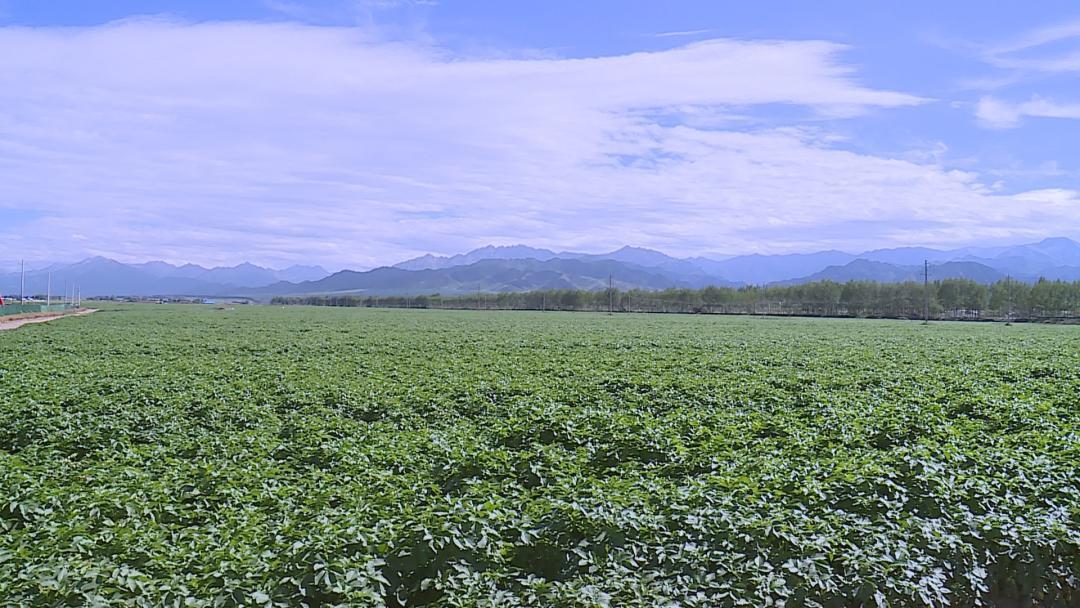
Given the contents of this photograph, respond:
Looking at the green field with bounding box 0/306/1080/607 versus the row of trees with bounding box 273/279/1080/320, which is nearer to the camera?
the green field with bounding box 0/306/1080/607

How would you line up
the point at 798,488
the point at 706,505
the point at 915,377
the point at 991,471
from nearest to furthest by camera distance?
the point at 706,505 → the point at 798,488 → the point at 991,471 → the point at 915,377

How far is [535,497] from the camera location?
8.79 metres

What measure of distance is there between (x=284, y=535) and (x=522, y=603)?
2541 millimetres

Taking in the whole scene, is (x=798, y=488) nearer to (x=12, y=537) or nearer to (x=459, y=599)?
(x=459, y=599)

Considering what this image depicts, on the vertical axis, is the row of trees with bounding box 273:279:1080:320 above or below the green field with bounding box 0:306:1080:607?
above

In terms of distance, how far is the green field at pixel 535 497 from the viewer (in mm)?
6203

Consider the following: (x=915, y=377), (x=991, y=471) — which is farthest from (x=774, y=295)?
(x=991, y=471)

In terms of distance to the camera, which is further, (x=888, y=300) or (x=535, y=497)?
(x=888, y=300)

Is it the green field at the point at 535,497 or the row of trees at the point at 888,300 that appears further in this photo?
the row of trees at the point at 888,300

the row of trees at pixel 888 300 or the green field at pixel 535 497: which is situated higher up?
the row of trees at pixel 888 300

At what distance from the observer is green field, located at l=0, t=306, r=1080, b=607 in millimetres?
6203

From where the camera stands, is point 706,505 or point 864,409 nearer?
point 706,505

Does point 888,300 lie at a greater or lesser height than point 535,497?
greater

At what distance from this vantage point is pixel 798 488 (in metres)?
8.44
